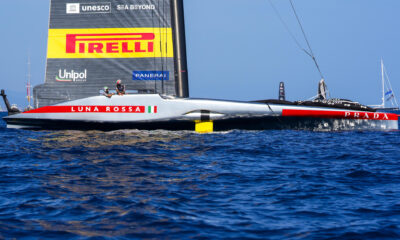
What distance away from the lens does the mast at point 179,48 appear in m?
17.0

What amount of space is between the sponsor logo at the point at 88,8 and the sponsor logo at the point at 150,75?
284 cm

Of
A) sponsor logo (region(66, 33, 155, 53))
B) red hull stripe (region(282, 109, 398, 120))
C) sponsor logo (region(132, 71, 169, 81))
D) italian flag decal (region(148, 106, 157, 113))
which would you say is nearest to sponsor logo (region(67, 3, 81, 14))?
sponsor logo (region(66, 33, 155, 53))

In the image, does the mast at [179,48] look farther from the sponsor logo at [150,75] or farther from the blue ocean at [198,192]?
the blue ocean at [198,192]

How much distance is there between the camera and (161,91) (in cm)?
1712

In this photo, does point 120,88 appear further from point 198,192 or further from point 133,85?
point 198,192

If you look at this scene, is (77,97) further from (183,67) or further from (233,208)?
(233,208)

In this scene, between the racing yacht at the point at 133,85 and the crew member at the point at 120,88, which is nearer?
the racing yacht at the point at 133,85

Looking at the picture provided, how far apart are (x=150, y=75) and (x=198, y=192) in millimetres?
11383

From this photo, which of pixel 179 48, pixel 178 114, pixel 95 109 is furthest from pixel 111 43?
pixel 178 114

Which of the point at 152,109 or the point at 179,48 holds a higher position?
the point at 179,48

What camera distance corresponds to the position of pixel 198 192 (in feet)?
20.8

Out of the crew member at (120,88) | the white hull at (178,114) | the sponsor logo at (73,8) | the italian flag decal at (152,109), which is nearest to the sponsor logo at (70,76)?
the white hull at (178,114)

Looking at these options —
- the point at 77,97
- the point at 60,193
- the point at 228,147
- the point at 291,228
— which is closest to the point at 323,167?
the point at 228,147

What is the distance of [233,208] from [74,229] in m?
1.99
